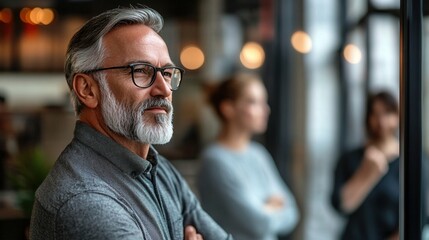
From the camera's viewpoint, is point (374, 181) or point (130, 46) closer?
point (130, 46)

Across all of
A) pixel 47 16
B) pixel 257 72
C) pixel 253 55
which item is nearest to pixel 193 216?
pixel 257 72

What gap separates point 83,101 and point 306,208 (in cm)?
450

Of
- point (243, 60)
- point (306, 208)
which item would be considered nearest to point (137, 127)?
point (306, 208)

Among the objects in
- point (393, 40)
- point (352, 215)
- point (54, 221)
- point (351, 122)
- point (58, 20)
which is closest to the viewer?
point (54, 221)

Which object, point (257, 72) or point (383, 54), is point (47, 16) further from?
point (383, 54)

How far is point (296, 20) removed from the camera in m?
6.12

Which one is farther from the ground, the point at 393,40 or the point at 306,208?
the point at 393,40

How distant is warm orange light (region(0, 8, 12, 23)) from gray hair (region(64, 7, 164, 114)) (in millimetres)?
6330

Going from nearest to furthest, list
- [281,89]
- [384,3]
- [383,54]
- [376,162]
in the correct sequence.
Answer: [376,162] → [384,3] → [383,54] → [281,89]

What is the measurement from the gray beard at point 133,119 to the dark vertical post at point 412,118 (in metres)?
0.52

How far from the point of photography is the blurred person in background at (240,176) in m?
3.18

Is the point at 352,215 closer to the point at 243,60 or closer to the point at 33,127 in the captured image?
the point at 243,60

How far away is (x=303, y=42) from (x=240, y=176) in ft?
9.33

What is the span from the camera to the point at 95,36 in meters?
1.55
